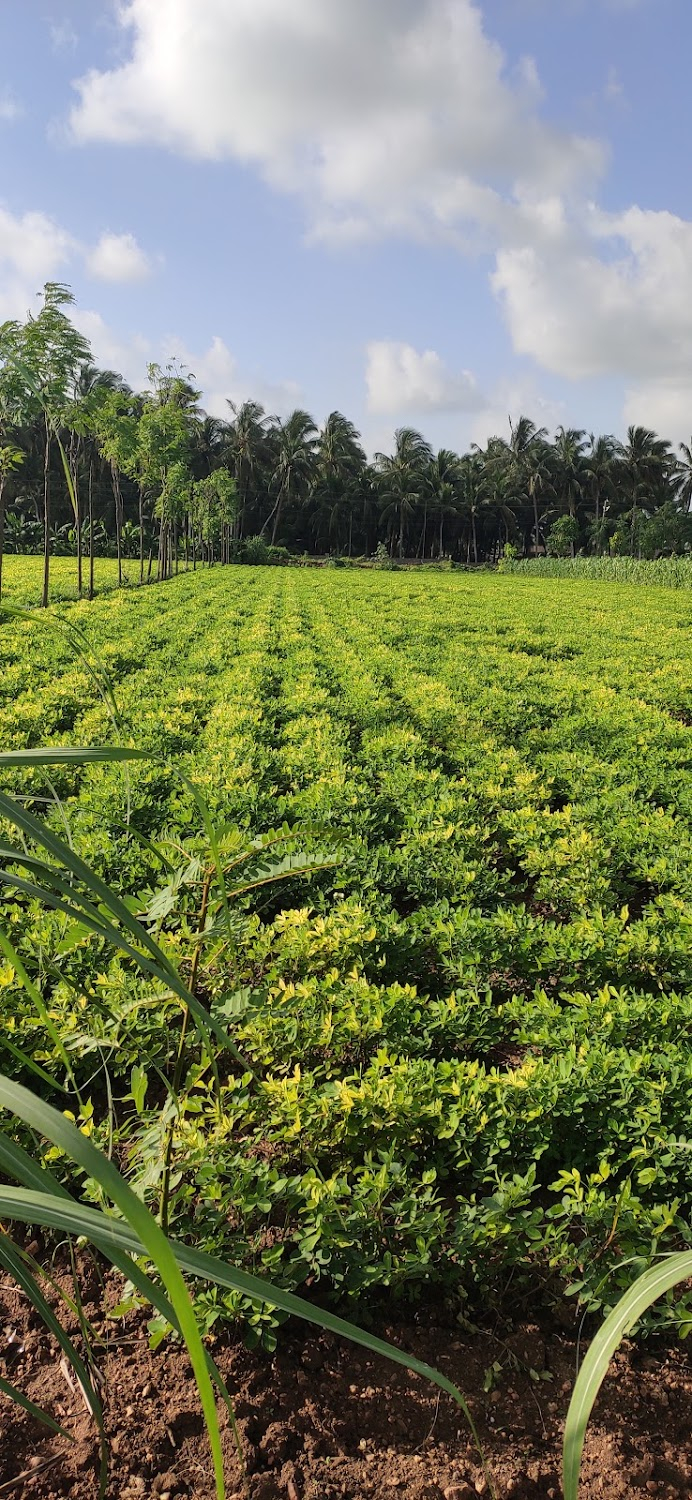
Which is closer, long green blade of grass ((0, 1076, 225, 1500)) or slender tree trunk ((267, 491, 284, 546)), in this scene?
long green blade of grass ((0, 1076, 225, 1500))

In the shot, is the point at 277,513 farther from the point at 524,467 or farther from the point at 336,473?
the point at 524,467

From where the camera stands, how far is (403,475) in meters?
70.5

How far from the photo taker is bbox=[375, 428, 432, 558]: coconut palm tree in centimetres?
7050

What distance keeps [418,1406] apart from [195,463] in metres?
71.0

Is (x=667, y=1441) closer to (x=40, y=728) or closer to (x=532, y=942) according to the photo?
(x=532, y=942)

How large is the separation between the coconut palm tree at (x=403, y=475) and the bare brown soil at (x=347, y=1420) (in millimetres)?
71700

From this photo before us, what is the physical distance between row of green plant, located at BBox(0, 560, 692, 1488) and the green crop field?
17 millimetres

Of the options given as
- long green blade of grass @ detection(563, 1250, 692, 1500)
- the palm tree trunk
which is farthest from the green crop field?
the palm tree trunk

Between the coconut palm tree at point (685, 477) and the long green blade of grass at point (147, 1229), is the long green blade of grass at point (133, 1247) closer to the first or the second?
the long green blade of grass at point (147, 1229)

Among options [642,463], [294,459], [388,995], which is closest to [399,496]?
[294,459]

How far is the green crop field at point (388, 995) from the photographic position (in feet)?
8.06

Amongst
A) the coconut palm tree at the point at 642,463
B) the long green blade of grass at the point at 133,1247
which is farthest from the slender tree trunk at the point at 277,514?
the long green blade of grass at the point at 133,1247

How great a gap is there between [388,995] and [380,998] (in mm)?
52

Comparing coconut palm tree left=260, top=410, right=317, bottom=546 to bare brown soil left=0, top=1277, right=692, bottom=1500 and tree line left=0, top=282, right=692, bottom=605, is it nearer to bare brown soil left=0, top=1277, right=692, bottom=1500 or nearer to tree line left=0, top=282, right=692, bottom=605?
tree line left=0, top=282, right=692, bottom=605
